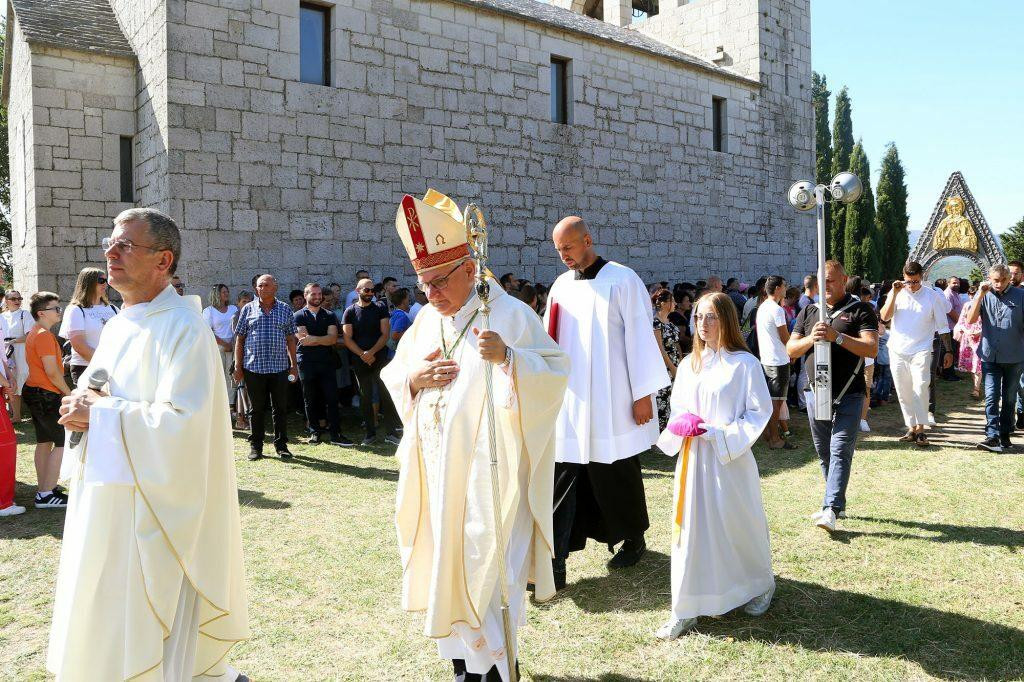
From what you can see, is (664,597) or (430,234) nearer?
(430,234)

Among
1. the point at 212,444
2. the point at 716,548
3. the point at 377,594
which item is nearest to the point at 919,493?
the point at 716,548

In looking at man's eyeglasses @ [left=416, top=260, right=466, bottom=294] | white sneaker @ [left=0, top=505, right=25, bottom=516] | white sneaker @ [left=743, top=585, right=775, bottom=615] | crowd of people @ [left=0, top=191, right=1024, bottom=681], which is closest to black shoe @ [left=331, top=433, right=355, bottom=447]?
crowd of people @ [left=0, top=191, right=1024, bottom=681]

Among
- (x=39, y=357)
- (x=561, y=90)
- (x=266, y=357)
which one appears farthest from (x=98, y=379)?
(x=561, y=90)

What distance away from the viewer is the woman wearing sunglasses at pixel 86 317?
20.3 ft

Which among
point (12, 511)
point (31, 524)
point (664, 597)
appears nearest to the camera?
point (664, 597)

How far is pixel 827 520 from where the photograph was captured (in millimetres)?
5234

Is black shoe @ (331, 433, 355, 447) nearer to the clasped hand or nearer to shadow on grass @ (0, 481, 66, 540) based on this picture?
shadow on grass @ (0, 481, 66, 540)

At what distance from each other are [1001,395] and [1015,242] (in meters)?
22.1

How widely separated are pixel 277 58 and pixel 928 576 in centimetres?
1046

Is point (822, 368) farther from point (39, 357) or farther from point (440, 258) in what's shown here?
point (39, 357)

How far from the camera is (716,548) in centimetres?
386

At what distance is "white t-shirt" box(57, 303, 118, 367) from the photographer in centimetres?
620

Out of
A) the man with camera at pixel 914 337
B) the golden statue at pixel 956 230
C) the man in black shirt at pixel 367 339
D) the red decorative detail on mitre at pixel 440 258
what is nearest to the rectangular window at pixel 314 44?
the man in black shirt at pixel 367 339

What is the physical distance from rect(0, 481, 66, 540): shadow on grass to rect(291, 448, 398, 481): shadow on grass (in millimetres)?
2348
